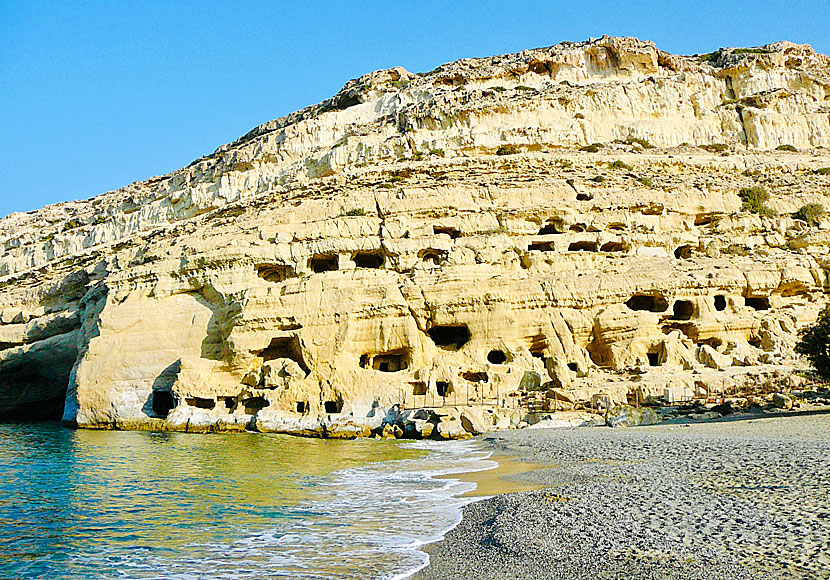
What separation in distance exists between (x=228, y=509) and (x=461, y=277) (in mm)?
16931

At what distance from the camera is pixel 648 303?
93.1 ft

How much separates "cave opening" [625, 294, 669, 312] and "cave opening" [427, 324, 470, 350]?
6945 millimetres

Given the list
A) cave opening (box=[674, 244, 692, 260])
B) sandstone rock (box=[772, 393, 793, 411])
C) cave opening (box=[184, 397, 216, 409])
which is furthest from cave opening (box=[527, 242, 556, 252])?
cave opening (box=[184, 397, 216, 409])

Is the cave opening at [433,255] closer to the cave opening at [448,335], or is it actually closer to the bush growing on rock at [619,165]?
the cave opening at [448,335]

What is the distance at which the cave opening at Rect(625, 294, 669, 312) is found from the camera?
2731 cm

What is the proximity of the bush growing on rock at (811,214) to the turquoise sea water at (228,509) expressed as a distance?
2452 centimetres

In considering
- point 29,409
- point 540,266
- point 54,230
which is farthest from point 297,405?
point 54,230

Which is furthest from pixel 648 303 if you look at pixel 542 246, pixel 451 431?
pixel 451 431

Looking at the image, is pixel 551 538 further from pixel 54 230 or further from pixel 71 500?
pixel 54 230

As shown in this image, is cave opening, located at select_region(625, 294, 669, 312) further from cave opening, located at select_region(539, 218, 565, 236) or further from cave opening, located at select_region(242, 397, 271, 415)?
cave opening, located at select_region(242, 397, 271, 415)

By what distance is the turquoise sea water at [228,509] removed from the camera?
7.91m

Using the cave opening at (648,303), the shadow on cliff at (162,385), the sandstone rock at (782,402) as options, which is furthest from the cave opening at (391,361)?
the sandstone rock at (782,402)

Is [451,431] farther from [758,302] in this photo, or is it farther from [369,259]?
[758,302]

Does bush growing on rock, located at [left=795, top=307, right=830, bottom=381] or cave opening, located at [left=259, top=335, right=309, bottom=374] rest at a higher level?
cave opening, located at [left=259, top=335, right=309, bottom=374]
